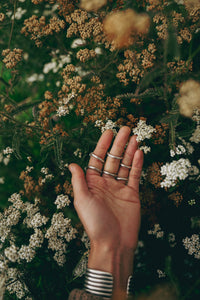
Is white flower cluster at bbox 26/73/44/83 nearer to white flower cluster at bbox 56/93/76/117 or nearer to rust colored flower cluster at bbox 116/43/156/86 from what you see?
white flower cluster at bbox 56/93/76/117

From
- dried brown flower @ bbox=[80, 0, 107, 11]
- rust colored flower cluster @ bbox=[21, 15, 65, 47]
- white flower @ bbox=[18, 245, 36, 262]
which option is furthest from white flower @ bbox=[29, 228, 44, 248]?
dried brown flower @ bbox=[80, 0, 107, 11]

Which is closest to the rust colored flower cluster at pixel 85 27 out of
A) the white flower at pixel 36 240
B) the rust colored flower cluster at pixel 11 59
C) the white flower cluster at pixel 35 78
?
the rust colored flower cluster at pixel 11 59

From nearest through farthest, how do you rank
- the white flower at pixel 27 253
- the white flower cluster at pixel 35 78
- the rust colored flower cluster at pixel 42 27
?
the white flower at pixel 27 253 → the rust colored flower cluster at pixel 42 27 → the white flower cluster at pixel 35 78

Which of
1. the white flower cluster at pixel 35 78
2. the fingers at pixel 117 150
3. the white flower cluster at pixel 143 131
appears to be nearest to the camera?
the white flower cluster at pixel 143 131

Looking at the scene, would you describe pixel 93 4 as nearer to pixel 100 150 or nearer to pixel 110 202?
pixel 100 150

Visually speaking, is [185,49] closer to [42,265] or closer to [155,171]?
[155,171]

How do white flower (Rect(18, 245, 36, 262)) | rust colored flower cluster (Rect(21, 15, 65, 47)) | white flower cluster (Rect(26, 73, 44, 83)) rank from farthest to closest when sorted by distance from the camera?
white flower cluster (Rect(26, 73, 44, 83))
rust colored flower cluster (Rect(21, 15, 65, 47))
white flower (Rect(18, 245, 36, 262))

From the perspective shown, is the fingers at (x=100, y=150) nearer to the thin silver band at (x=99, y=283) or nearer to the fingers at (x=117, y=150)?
the fingers at (x=117, y=150)
